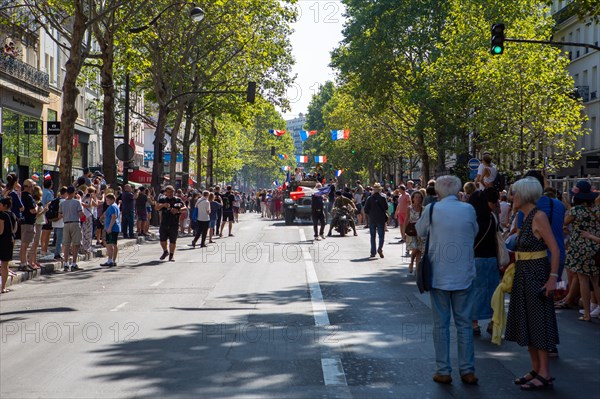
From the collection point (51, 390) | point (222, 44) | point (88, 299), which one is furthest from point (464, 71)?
point (51, 390)

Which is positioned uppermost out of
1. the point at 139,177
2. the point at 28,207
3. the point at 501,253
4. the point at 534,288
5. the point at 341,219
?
the point at 139,177

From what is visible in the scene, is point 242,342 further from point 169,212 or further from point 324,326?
point 169,212

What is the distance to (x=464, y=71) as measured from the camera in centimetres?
4466

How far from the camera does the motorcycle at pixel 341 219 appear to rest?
112 ft

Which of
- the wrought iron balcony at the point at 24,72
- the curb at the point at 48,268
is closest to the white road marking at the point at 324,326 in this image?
the curb at the point at 48,268

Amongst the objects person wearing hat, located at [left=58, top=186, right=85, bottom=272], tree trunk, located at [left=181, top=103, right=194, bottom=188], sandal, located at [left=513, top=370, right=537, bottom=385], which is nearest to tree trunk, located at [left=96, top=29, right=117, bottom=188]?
person wearing hat, located at [left=58, top=186, right=85, bottom=272]

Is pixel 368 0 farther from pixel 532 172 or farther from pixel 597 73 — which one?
pixel 532 172

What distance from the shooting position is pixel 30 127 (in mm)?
Answer: 42844

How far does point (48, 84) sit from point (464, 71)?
20535mm

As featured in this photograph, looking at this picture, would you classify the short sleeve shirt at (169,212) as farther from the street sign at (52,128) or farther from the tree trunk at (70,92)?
the street sign at (52,128)

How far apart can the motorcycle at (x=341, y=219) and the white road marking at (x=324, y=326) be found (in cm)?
1374

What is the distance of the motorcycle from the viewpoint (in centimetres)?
3409

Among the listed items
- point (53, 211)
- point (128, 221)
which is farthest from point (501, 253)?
point (128, 221)

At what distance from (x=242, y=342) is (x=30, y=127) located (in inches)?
1402
